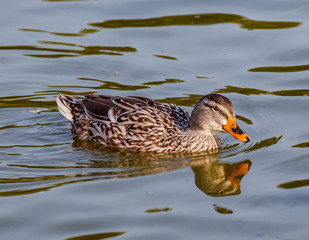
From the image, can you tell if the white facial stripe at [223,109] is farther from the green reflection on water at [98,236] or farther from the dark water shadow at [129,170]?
the green reflection on water at [98,236]

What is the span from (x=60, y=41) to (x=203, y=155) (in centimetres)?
545

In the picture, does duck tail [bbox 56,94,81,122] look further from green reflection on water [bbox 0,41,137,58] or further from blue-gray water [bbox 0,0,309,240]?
green reflection on water [bbox 0,41,137,58]

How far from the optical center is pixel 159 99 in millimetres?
13375

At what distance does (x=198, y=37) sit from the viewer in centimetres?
1556

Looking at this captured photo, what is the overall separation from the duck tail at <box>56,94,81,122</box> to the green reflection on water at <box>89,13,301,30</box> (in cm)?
399

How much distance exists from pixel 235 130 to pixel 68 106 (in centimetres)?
297

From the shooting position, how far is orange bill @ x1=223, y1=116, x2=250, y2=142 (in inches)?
438

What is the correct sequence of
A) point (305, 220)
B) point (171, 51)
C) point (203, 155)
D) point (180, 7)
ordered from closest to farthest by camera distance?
point (305, 220)
point (203, 155)
point (171, 51)
point (180, 7)

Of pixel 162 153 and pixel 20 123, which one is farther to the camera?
pixel 20 123

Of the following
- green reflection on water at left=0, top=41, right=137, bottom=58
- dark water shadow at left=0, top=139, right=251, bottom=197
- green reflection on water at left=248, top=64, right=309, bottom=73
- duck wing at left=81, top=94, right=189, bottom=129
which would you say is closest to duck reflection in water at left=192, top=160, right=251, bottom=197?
dark water shadow at left=0, top=139, right=251, bottom=197

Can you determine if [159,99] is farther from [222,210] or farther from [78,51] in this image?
[222,210]

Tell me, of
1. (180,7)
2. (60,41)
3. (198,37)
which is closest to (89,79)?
(60,41)

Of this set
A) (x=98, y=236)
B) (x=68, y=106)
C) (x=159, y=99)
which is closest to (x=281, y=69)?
(x=159, y=99)

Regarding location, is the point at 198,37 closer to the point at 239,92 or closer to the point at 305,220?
the point at 239,92
